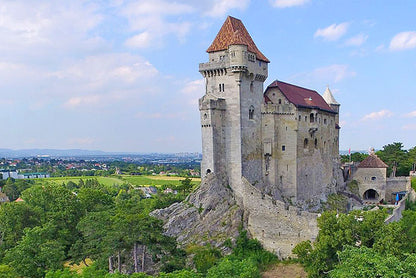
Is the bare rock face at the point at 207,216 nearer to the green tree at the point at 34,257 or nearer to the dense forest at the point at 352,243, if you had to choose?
the dense forest at the point at 352,243

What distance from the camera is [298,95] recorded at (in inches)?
2287

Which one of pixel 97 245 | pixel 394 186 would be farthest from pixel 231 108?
pixel 394 186

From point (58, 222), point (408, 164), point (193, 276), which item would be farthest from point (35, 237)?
point (408, 164)

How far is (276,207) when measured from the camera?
43531mm

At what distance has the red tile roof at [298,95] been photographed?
179 feet

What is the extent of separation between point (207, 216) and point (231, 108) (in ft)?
45.9

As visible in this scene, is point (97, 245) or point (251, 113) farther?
point (251, 113)

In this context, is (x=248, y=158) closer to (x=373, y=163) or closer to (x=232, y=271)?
(x=232, y=271)

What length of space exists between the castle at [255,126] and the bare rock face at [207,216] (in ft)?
5.54

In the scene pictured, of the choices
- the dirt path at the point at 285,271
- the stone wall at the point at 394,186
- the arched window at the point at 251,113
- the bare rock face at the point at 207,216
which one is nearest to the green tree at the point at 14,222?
the bare rock face at the point at 207,216

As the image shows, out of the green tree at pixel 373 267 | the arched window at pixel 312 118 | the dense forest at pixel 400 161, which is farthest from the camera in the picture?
the dense forest at pixel 400 161

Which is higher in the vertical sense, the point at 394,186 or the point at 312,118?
the point at 312,118

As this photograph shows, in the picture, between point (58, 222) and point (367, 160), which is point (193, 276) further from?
point (367, 160)

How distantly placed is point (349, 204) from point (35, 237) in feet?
161
